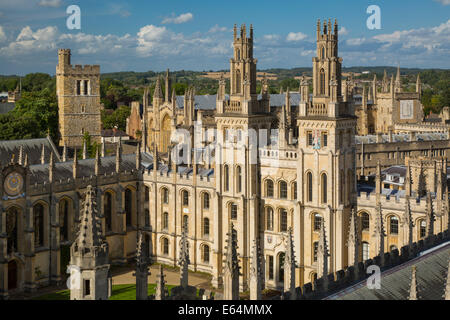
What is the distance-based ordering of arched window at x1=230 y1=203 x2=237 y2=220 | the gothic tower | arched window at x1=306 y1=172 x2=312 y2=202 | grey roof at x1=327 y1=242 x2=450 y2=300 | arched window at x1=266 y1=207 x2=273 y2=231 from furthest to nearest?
arched window at x1=230 y1=203 x2=237 y2=220 → arched window at x1=266 y1=207 x2=273 y2=231 → arched window at x1=306 y1=172 x2=312 y2=202 → the gothic tower → grey roof at x1=327 y1=242 x2=450 y2=300

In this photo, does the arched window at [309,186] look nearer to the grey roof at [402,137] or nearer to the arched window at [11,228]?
the arched window at [11,228]

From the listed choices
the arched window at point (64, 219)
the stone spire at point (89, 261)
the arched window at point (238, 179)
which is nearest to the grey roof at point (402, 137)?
the arched window at point (238, 179)

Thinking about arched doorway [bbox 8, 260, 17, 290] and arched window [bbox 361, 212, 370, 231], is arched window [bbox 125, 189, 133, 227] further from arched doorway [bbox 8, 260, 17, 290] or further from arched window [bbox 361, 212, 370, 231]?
arched window [bbox 361, 212, 370, 231]

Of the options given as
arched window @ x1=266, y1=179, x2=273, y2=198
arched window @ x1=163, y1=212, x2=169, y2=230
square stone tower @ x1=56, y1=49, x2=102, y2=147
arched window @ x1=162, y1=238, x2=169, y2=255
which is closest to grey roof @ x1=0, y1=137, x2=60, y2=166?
arched window @ x1=163, y1=212, x2=169, y2=230

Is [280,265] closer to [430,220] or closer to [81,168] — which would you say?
[430,220]
